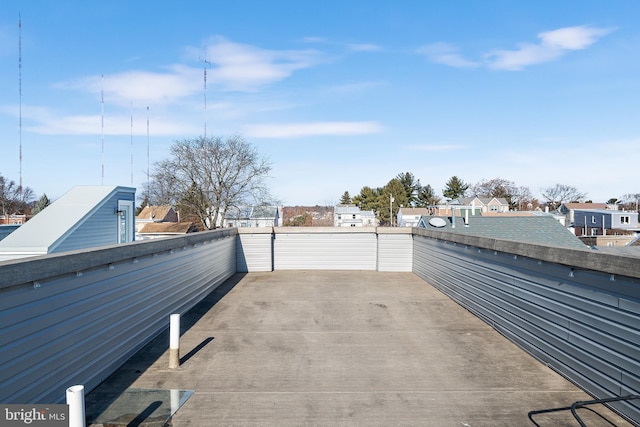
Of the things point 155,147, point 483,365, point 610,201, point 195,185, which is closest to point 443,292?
point 483,365

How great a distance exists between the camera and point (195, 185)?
36812 mm

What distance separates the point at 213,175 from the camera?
123ft

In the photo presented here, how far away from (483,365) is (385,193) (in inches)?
2781

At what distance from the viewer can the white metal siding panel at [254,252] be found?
1497cm

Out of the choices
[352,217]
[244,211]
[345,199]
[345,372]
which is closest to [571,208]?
[352,217]

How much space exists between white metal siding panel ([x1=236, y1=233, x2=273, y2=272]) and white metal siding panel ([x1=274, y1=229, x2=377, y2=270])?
0.39 metres

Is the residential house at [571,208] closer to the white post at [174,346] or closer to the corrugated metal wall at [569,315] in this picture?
the corrugated metal wall at [569,315]

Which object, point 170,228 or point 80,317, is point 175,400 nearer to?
point 80,317

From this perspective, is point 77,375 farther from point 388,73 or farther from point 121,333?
point 388,73

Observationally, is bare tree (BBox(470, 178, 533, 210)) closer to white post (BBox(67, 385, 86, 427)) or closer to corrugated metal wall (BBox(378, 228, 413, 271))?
corrugated metal wall (BBox(378, 228, 413, 271))

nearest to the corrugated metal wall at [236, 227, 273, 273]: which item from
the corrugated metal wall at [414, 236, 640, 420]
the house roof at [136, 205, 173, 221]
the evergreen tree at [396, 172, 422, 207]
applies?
the corrugated metal wall at [414, 236, 640, 420]

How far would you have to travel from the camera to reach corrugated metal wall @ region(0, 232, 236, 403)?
3.58 metres

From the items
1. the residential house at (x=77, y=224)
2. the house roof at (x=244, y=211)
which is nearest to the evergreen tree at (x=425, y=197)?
the house roof at (x=244, y=211)

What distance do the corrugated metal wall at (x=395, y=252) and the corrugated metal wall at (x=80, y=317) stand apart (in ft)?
27.4
